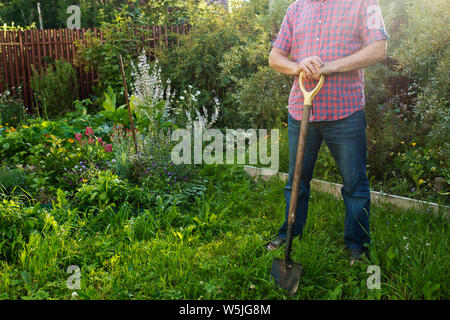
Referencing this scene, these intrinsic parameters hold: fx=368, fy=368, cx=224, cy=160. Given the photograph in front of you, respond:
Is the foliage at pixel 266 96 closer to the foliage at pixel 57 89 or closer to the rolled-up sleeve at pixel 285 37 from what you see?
the rolled-up sleeve at pixel 285 37

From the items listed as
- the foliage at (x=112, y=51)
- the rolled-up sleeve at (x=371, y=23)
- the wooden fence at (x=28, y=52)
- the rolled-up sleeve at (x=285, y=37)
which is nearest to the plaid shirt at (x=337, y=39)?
the rolled-up sleeve at (x=371, y=23)

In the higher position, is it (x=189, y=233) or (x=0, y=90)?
(x=0, y=90)

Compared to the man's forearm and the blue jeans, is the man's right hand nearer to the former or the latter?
the man's forearm

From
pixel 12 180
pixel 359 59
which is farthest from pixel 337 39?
pixel 12 180

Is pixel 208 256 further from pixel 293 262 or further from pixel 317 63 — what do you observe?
pixel 317 63

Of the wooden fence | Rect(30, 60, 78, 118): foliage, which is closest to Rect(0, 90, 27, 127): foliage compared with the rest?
Rect(30, 60, 78, 118): foliage

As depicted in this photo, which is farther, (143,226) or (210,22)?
(210,22)

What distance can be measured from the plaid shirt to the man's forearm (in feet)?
0.15

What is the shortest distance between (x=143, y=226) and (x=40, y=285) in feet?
2.65

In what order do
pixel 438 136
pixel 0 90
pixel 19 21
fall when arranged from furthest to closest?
pixel 19 21, pixel 0 90, pixel 438 136

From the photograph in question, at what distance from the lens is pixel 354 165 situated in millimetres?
2242

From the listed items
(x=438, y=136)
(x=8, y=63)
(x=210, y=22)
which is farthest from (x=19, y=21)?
(x=438, y=136)
